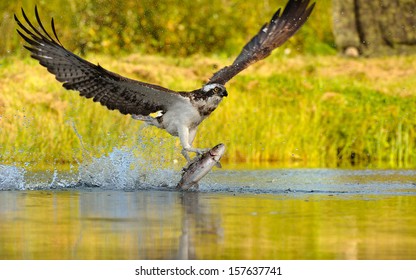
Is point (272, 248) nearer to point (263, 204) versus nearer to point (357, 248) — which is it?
point (357, 248)

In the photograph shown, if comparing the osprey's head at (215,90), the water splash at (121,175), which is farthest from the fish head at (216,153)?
the water splash at (121,175)

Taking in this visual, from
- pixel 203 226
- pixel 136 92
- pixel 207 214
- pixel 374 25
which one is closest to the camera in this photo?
pixel 203 226

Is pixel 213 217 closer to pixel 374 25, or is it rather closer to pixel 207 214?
pixel 207 214

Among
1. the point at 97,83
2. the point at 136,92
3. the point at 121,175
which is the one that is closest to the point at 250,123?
the point at 121,175

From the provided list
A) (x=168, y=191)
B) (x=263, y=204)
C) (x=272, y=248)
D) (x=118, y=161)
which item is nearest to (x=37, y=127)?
(x=118, y=161)

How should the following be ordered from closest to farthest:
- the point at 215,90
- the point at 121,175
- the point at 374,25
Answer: the point at 215,90 < the point at 121,175 < the point at 374,25

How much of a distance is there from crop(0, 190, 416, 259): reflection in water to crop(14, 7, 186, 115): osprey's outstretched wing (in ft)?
3.51

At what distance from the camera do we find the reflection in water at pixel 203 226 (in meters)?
8.03

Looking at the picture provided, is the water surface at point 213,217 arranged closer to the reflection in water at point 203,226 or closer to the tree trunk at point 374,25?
the reflection in water at point 203,226

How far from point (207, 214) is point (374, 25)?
17.0 metres

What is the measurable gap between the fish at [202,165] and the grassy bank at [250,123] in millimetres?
2951

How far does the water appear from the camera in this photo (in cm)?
813

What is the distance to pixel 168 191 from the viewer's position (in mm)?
12688

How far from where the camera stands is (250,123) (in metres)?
18.3
